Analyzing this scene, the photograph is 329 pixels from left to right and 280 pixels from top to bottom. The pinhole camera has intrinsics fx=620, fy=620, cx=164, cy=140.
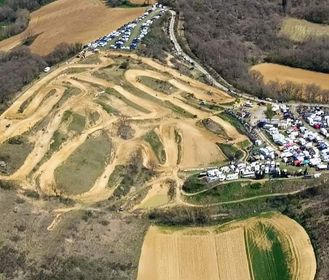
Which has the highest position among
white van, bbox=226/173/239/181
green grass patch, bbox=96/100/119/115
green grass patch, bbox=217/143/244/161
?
green grass patch, bbox=96/100/119/115

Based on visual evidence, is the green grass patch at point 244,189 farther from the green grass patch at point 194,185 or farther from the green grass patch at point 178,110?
the green grass patch at point 178,110

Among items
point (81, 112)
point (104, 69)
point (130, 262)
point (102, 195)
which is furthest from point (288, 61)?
point (130, 262)

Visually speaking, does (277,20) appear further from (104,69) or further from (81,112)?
(81,112)

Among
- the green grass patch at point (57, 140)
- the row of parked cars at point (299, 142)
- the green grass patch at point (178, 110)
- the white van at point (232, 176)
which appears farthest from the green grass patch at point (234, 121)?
the green grass patch at point (57, 140)

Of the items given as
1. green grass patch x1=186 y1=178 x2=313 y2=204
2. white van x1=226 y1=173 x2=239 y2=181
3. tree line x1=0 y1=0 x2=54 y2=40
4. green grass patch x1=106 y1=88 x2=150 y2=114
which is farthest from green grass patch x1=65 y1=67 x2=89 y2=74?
tree line x1=0 y1=0 x2=54 y2=40

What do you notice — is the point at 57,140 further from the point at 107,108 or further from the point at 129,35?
the point at 129,35

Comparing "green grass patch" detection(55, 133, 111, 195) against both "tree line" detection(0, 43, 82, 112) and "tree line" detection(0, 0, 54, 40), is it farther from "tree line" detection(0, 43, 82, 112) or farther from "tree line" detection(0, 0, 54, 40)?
"tree line" detection(0, 0, 54, 40)

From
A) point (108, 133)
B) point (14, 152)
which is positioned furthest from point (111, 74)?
point (14, 152)
